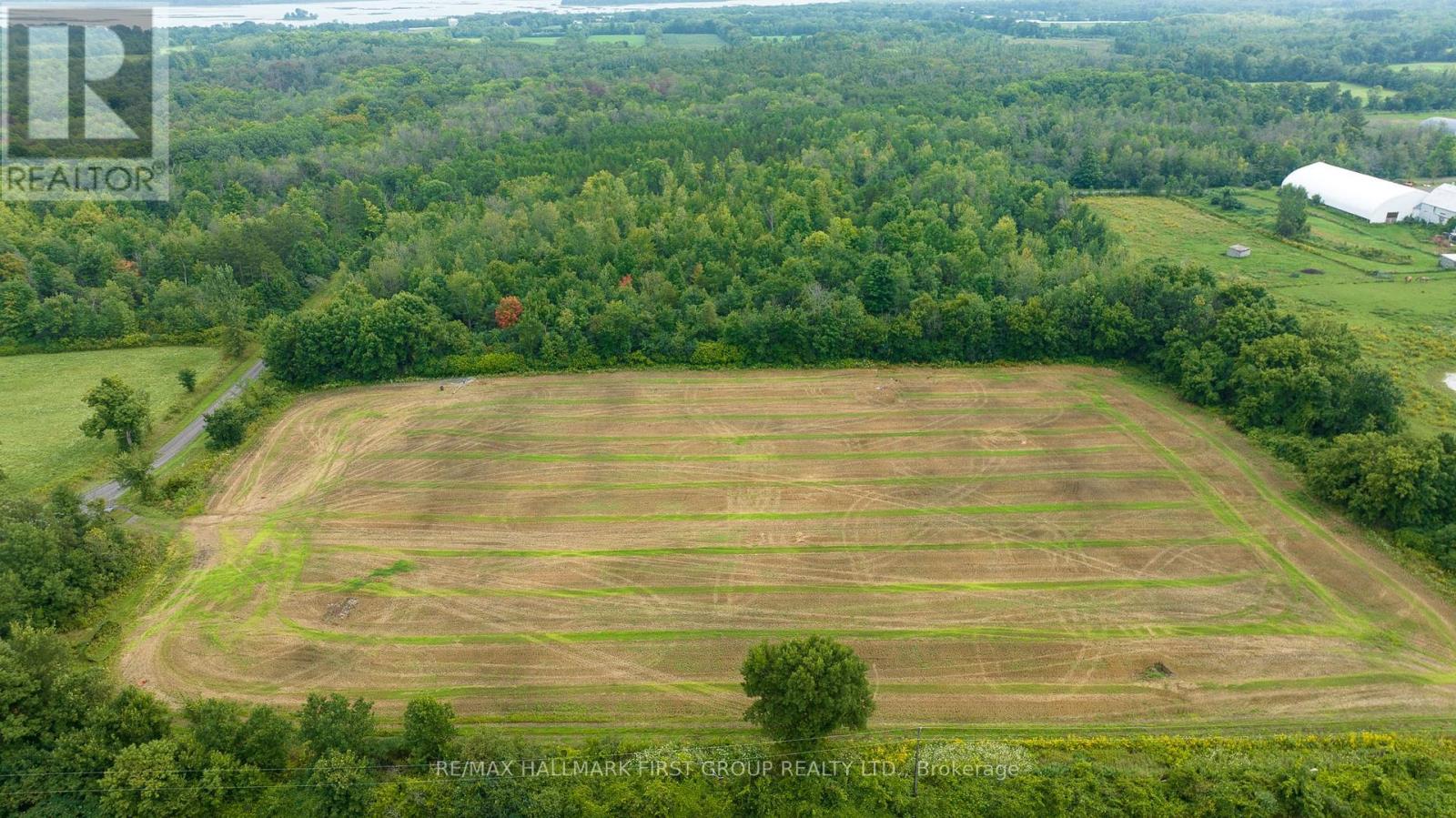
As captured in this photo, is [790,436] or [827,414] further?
[827,414]

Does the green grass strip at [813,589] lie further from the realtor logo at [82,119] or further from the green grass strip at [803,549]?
the realtor logo at [82,119]

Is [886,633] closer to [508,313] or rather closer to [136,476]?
[508,313]

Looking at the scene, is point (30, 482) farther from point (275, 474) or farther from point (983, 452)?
point (983, 452)

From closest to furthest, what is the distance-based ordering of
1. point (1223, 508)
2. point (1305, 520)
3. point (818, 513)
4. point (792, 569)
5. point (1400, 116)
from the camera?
point (792, 569) → point (1305, 520) → point (1223, 508) → point (818, 513) → point (1400, 116)

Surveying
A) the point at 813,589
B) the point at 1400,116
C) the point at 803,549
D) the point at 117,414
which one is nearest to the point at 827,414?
the point at 803,549

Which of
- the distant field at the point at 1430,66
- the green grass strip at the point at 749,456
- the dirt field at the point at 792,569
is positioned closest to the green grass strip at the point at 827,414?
the dirt field at the point at 792,569

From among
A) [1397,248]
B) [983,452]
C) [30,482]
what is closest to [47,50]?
[30,482]

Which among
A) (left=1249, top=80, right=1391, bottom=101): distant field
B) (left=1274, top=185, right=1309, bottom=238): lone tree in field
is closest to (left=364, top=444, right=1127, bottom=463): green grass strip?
(left=1274, top=185, right=1309, bottom=238): lone tree in field
